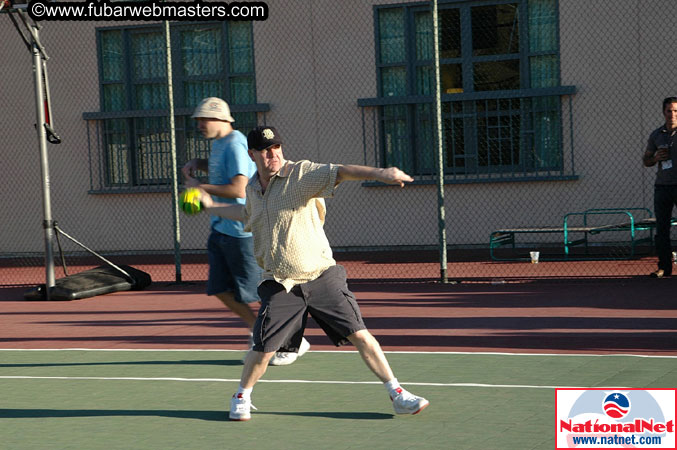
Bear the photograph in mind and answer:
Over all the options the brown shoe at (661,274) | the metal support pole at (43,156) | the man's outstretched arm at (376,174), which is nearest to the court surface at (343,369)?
the brown shoe at (661,274)

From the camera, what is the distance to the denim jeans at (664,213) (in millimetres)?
12961

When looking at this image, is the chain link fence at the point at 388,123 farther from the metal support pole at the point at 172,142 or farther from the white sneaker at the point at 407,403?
the white sneaker at the point at 407,403

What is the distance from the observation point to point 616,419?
5816mm

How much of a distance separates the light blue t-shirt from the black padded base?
549cm

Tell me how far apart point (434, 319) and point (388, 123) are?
7354 mm

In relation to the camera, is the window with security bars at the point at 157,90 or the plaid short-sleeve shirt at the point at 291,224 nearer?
the plaid short-sleeve shirt at the point at 291,224

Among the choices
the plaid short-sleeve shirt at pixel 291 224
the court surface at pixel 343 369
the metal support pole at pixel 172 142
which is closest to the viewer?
the court surface at pixel 343 369

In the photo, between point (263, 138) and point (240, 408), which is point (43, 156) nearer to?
point (263, 138)

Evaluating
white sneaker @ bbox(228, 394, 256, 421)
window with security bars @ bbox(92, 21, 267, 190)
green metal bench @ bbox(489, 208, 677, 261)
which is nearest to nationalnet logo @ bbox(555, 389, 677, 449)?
white sneaker @ bbox(228, 394, 256, 421)

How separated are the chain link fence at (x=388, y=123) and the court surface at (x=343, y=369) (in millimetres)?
2664

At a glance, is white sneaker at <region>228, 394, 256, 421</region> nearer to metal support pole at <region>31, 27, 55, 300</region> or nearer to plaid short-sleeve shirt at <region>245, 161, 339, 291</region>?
plaid short-sleeve shirt at <region>245, 161, 339, 291</region>

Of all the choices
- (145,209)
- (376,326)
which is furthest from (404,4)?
(376,326)

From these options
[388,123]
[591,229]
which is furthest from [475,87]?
[591,229]

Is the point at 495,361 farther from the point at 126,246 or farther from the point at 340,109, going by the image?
the point at 126,246
